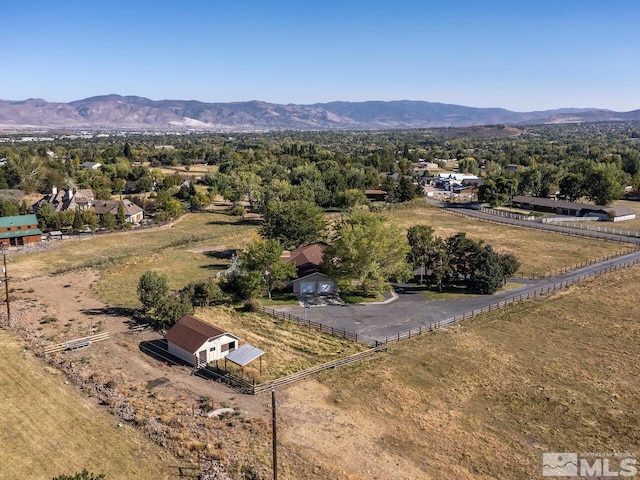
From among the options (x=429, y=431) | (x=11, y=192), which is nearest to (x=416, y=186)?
(x=11, y=192)

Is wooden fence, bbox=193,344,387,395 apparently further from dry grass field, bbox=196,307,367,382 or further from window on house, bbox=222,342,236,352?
window on house, bbox=222,342,236,352

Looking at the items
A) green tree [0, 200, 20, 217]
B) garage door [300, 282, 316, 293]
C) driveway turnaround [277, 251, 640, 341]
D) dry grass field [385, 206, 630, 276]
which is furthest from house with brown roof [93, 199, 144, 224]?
driveway turnaround [277, 251, 640, 341]

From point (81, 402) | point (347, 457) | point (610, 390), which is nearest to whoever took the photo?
point (347, 457)

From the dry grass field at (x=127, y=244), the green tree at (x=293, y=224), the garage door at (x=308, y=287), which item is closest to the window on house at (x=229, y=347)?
the garage door at (x=308, y=287)

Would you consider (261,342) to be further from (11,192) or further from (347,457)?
(11,192)

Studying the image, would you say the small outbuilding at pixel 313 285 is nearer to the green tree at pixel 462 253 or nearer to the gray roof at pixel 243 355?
the green tree at pixel 462 253

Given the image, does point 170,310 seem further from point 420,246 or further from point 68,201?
point 68,201

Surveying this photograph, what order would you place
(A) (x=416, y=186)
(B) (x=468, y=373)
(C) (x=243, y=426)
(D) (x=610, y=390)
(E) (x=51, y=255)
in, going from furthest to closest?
(A) (x=416, y=186) → (E) (x=51, y=255) → (B) (x=468, y=373) → (D) (x=610, y=390) → (C) (x=243, y=426)
